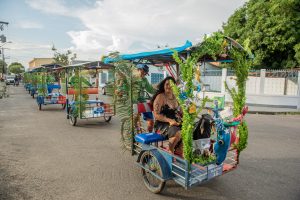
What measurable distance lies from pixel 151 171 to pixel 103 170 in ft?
4.13

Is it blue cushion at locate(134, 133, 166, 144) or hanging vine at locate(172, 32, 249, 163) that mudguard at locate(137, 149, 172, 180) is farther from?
hanging vine at locate(172, 32, 249, 163)

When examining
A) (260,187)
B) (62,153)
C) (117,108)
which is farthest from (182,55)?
(62,153)

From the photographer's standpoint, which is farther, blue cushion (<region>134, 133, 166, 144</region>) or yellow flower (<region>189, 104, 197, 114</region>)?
blue cushion (<region>134, 133, 166, 144</region>)

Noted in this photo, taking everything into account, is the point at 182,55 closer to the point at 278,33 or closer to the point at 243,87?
the point at 243,87

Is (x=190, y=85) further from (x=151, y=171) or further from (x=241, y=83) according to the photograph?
(x=151, y=171)

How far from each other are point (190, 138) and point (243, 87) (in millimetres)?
1368

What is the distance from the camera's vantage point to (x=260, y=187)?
387cm

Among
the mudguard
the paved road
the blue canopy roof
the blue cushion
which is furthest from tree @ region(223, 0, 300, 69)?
the mudguard

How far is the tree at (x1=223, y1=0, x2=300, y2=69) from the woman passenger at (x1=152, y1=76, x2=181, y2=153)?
41.9 ft

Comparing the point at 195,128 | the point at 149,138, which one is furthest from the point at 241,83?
→ the point at 149,138

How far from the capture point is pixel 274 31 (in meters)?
15.8

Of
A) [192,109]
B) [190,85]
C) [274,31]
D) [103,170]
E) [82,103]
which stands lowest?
[103,170]

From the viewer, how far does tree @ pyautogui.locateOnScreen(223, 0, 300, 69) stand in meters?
15.2

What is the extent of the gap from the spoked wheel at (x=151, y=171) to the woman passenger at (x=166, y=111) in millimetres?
355
